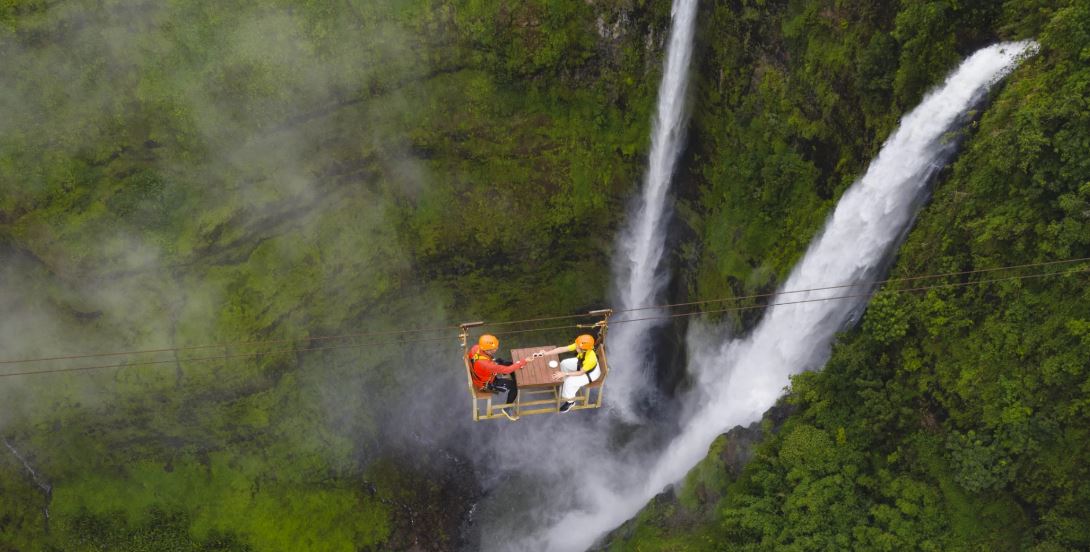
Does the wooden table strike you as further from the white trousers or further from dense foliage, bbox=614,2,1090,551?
dense foliage, bbox=614,2,1090,551

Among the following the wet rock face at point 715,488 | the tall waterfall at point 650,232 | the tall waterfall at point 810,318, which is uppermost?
the tall waterfall at point 650,232

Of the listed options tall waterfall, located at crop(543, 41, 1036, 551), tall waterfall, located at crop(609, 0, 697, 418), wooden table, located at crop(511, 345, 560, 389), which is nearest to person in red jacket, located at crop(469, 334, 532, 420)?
wooden table, located at crop(511, 345, 560, 389)

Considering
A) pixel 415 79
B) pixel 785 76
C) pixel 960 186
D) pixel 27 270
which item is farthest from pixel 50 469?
pixel 960 186

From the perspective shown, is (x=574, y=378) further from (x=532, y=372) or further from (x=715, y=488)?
(x=715, y=488)

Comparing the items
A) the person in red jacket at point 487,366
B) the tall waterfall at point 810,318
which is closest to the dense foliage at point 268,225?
the tall waterfall at point 810,318

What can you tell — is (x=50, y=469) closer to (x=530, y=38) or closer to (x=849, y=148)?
(x=530, y=38)

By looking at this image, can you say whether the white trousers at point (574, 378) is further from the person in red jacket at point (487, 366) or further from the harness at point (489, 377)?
the harness at point (489, 377)
